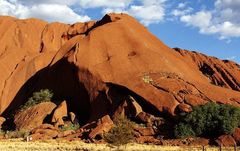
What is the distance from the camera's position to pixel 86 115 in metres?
65.8

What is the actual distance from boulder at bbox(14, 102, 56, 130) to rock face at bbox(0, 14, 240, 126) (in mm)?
3731

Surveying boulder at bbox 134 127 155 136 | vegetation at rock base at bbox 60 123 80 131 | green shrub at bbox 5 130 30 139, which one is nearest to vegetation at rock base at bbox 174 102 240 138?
boulder at bbox 134 127 155 136

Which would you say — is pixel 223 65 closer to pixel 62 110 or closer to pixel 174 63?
pixel 174 63

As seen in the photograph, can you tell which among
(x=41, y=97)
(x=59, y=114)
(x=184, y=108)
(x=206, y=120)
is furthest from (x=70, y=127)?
(x=206, y=120)

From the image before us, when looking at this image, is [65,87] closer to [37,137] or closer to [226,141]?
[37,137]

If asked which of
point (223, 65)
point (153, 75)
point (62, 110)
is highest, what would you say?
point (223, 65)

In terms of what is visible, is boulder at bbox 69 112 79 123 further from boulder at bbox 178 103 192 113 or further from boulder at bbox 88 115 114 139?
boulder at bbox 178 103 192 113

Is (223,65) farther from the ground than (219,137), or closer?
farther from the ground

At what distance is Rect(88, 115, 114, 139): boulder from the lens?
53.4 meters

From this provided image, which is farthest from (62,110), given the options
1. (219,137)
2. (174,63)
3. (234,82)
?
(234,82)

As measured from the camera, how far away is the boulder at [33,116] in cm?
6331

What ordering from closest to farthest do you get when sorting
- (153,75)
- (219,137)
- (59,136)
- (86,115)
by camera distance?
(219,137), (59,136), (153,75), (86,115)

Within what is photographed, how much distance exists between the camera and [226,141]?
162 feet

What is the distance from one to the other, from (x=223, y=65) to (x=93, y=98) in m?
29.9
